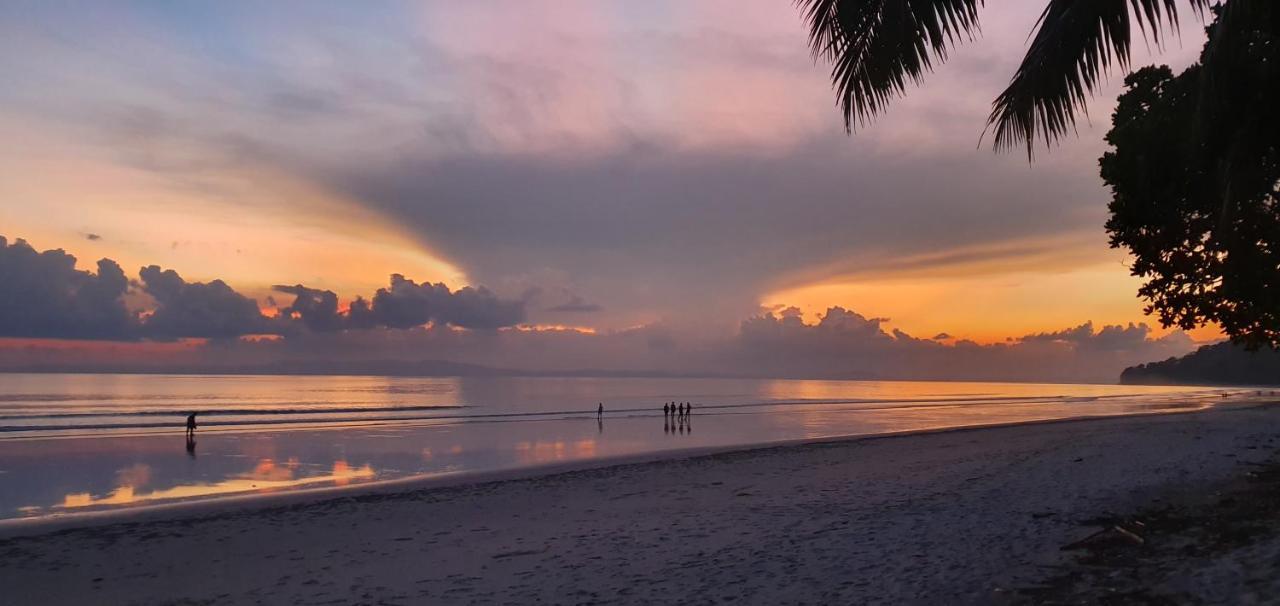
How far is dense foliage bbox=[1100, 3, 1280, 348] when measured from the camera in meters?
7.45

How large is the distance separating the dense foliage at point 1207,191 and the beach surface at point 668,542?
2.87m

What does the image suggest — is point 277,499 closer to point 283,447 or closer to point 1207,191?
point 283,447

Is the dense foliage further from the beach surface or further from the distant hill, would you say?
the distant hill

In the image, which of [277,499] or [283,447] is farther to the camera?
[283,447]

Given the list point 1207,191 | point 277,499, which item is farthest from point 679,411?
point 1207,191

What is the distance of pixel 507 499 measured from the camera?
14055mm

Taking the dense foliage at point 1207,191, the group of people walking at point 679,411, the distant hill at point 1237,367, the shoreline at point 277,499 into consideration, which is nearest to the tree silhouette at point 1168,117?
the dense foliage at point 1207,191

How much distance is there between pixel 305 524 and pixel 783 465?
1046 centimetres

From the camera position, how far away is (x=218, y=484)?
61.1 ft

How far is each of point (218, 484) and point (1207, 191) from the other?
20465 mm

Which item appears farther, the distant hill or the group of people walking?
the distant hill

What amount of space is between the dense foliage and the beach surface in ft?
9.42

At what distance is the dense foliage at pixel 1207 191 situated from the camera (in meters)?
7.45

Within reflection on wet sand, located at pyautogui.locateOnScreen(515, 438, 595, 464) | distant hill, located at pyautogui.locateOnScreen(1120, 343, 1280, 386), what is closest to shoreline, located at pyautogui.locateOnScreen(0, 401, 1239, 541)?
reflection on wet sand, located at pyautogui.locateOnScreen(515, 438, 595, 464)
